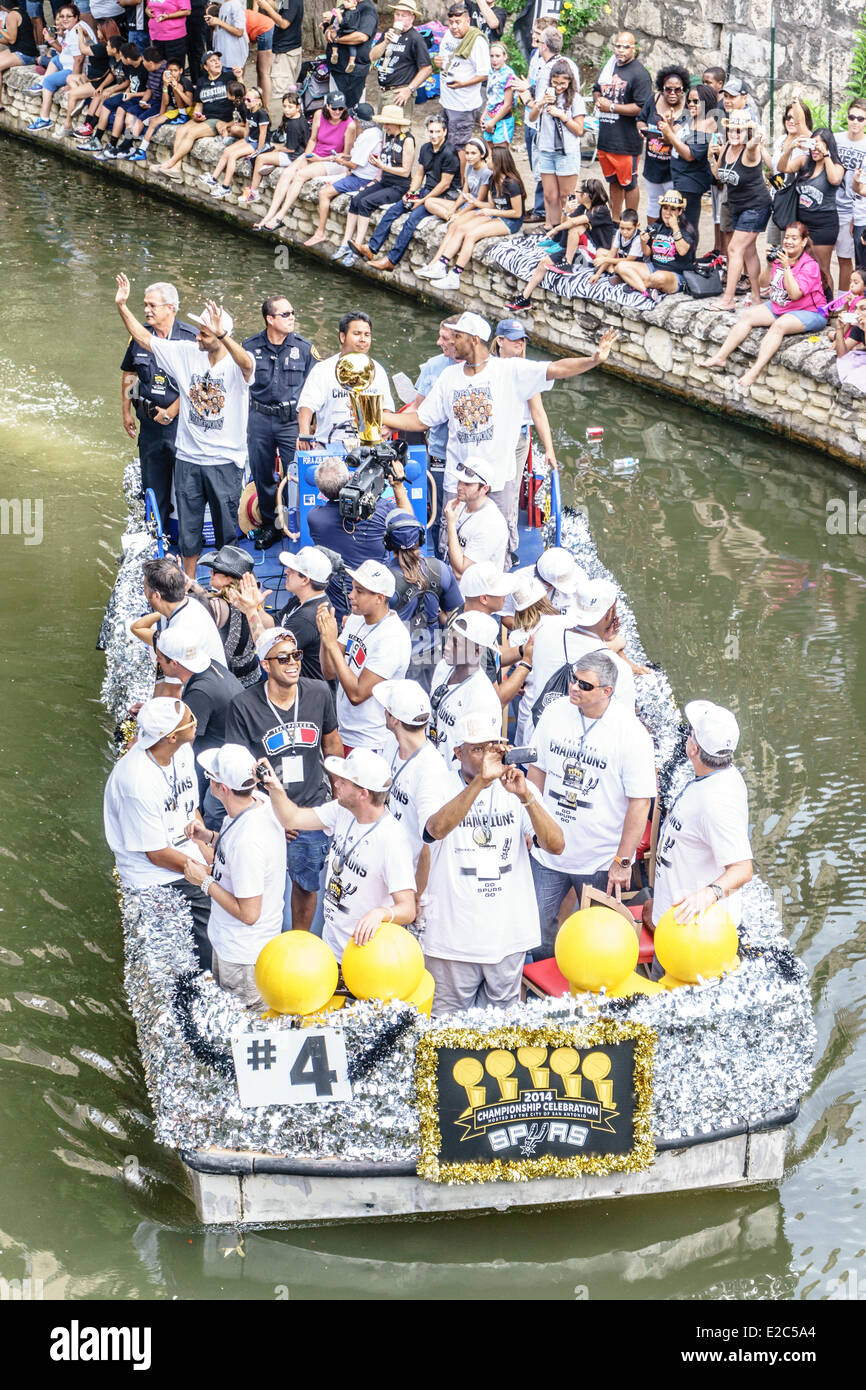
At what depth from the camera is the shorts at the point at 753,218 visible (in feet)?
49.2

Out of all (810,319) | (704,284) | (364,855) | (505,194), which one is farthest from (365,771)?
(505,194)

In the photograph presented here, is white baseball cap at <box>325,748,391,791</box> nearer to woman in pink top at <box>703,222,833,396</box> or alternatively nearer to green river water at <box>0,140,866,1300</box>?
green river water at <box>0,140,866,1300</box>

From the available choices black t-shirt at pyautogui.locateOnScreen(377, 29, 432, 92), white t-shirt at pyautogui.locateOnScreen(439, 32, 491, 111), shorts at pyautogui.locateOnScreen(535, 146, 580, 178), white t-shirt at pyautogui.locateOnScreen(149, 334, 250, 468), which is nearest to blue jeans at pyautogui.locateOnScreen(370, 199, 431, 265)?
white t-shirt at pyautogui.locateOnScreen(439, 32, 491, 111)

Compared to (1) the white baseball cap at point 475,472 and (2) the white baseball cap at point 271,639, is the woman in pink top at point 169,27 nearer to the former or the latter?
(1) the white baseball cap at point 475,472

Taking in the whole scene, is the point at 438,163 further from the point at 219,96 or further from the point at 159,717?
the point at 159,717

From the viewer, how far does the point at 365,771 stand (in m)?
6.08

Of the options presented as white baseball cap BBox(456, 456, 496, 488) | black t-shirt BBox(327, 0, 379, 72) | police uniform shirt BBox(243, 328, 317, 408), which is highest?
black t-shirt BBox(327, 0, 379, 72)

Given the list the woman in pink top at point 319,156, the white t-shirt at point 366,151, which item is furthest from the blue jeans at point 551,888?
the woman in pink top at point 319,156

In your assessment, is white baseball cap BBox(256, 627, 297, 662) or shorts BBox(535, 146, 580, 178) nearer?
white baseball cap BBox(256, 627, 297, 662)

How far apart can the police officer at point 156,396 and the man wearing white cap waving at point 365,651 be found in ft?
10.5

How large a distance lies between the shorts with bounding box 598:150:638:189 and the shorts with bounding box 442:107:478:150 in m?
1.94

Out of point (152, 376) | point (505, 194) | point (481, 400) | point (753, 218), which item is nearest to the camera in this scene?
point (481, 400)

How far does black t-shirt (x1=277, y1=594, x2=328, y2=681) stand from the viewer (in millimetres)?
7938

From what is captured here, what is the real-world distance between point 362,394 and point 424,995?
483 cm
